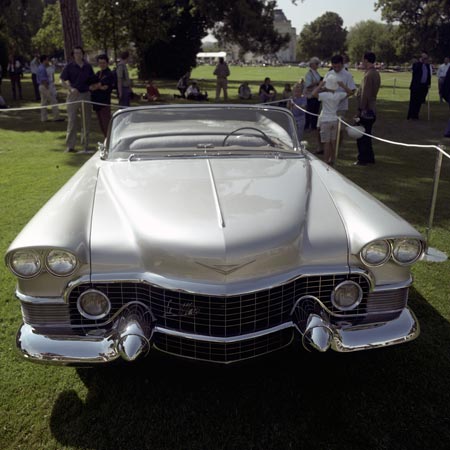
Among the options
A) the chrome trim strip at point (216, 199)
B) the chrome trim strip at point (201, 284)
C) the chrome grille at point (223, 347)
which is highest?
the chrome trim strip at point (216, 199)

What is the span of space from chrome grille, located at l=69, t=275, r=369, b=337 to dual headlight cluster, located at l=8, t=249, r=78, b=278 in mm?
135

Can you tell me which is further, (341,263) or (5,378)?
(5,378)

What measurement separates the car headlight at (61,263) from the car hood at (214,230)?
0.33ft

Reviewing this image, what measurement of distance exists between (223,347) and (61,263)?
0.90m

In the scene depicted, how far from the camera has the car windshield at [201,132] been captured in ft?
11.8

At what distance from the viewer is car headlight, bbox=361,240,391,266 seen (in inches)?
95.5

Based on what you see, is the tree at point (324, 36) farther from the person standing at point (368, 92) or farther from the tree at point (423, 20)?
the person standing at point (368, 92)

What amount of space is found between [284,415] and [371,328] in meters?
0.64

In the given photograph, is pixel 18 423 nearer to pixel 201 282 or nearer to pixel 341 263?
pixel 201 282

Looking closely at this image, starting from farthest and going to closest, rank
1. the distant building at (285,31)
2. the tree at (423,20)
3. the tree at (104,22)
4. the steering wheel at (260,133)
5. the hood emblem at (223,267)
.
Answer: the distant building at (285,31) < the tree at (423,20) < the tree at (104,22) < the steering wheel at (260,133) < the hood emblem at (223,267)

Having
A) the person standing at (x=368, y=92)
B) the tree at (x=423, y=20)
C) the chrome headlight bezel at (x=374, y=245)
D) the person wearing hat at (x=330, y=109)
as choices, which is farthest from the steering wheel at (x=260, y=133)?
the tree at (x=423, y=20)

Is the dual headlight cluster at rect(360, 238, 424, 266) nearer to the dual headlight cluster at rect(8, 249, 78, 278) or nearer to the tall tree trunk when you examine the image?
the dual headlight cluster at rect(8, 249, 78, 278)

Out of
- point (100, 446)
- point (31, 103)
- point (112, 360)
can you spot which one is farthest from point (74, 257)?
point (31, 103)

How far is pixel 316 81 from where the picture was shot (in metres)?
10.2
